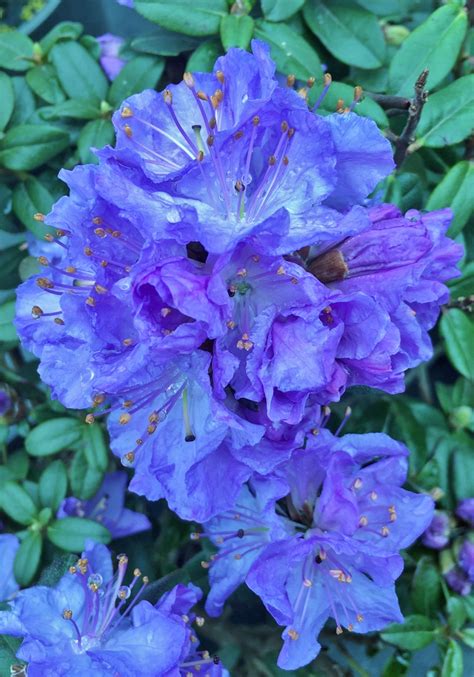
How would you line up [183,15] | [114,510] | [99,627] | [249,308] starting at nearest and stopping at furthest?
1. [249,308]
2. [99,627]
3. [183,15]
4. [114,510]

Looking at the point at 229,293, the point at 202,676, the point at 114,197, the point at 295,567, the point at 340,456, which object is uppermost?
the point at 114,197

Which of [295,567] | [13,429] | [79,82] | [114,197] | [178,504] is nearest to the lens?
[114,197]

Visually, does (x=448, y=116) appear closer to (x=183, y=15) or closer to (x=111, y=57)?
(x=183, y=15)

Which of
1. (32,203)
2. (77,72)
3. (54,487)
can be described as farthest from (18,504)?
(77,72)

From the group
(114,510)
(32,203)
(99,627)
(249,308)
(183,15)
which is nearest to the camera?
(249,308)

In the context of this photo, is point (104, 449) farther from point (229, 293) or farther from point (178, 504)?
point (229, 293)

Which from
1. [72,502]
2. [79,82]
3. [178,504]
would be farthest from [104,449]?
[79,82]

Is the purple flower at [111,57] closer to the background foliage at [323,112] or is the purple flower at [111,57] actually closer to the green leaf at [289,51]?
the background foliage at [323,112]

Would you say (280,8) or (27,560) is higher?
(280,8)
